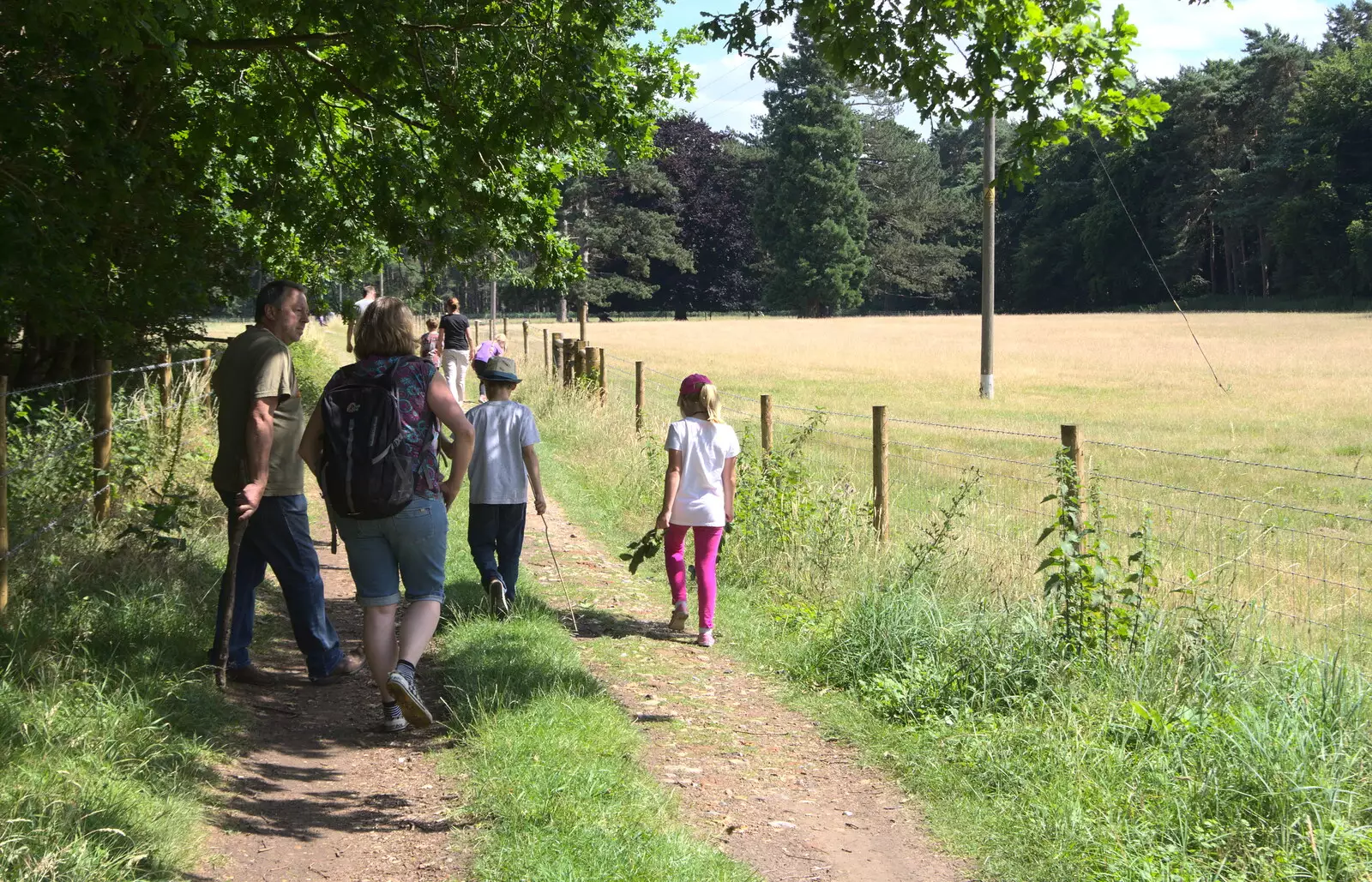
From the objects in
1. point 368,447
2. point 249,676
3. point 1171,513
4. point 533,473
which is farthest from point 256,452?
point 1171,513

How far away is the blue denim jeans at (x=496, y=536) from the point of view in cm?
757

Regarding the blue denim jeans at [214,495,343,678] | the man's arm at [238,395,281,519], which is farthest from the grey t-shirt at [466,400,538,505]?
the man's arm at [238,395,281,519]

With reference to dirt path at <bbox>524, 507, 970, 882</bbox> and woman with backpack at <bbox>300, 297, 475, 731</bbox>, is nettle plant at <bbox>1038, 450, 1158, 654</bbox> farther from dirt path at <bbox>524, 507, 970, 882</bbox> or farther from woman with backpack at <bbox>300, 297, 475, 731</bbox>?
woman with backpack at <bbox>300, 297, 475, 731</bbox>

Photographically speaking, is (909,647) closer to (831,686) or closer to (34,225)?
(831,686)

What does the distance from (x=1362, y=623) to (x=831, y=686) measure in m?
2.78

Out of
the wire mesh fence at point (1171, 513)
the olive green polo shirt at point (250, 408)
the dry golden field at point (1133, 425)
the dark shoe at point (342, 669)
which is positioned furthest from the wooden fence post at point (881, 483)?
the olive green polo shirt at point (250, 408)

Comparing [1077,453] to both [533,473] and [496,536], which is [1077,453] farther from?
[496,536]

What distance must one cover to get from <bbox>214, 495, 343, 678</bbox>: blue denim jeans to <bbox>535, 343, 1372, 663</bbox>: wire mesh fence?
3734mm

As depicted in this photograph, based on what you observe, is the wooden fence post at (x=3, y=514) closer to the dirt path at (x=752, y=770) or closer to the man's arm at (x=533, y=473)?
the man's arm at (x=533, y=473)

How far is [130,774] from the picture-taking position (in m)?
4.64

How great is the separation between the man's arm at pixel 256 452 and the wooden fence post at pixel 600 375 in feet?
41.0

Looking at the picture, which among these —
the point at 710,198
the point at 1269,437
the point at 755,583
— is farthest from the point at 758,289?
the point at 755,583

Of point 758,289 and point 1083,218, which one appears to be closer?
point 1083,218

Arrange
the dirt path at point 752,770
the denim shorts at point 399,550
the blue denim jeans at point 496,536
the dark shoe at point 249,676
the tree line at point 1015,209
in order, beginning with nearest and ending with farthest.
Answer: the dirt path at point 752,770
the denim shorts at point 399,550
the dark shoe at point 249,676
the blue denim jeans at point 496,536
the tree line at point 1015,209
